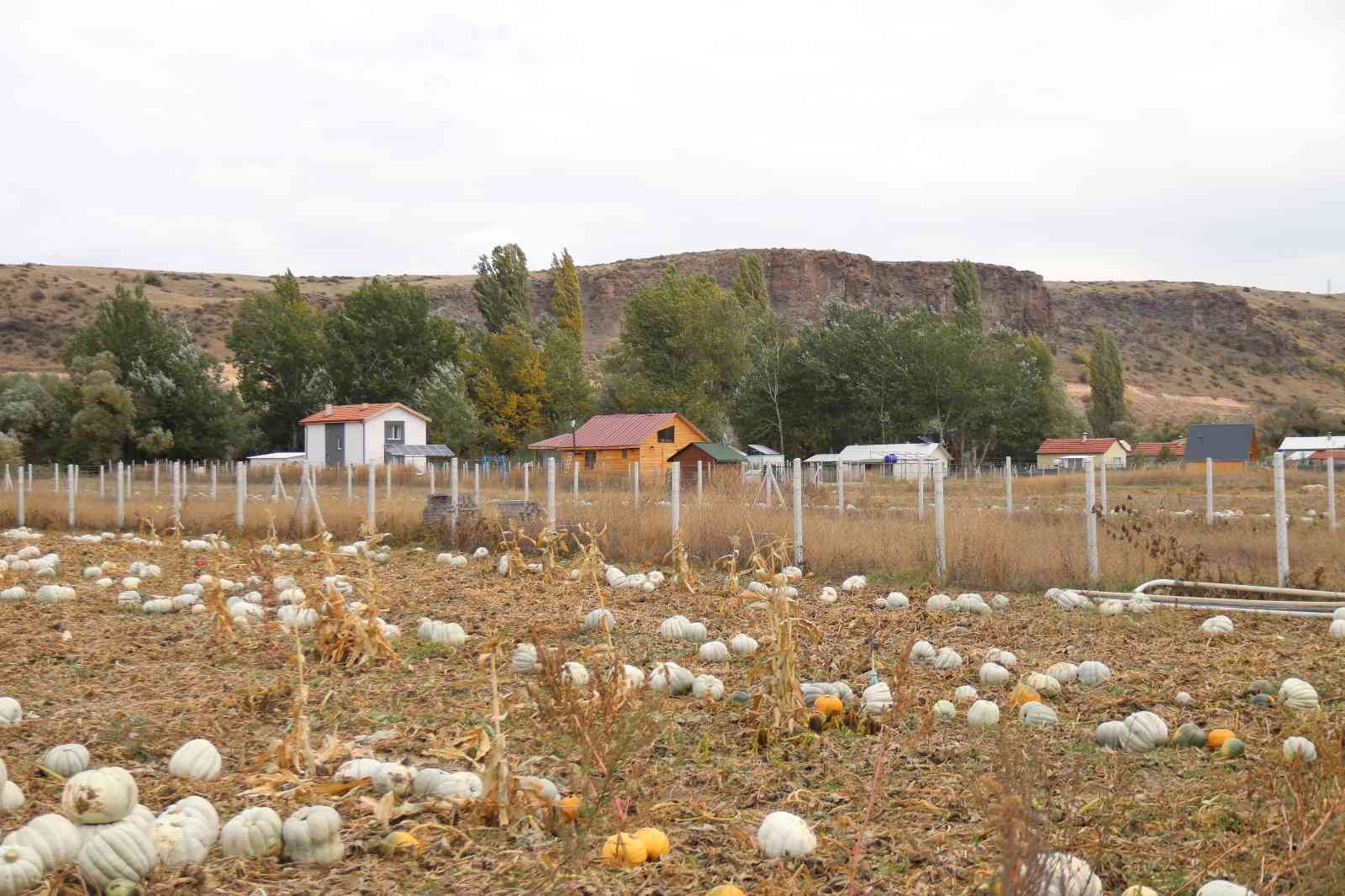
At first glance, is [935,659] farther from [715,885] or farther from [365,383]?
[365,383]

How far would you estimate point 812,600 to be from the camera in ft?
30.8

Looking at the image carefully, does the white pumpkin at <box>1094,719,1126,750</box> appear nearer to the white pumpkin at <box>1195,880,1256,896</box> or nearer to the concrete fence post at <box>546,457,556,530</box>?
the white pumpkin at <box>1195,880,1256,896</box>

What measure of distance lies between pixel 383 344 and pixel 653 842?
176 feet

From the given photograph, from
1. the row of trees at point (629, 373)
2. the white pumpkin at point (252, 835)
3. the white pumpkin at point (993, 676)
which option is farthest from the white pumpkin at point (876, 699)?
the row of trees at point (629, 373)

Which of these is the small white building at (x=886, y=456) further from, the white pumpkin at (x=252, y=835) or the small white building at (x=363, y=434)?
the white pumpkin at (x=252, y=835)

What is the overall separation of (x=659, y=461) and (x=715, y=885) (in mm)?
39332

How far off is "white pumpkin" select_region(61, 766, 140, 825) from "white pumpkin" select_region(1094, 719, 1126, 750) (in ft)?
12.5

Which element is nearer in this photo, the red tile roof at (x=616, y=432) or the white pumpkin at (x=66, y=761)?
the white pumpkin at (x=66, y=761)

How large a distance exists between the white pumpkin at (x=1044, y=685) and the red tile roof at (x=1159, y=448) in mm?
64063

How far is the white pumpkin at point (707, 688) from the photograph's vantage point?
220 inches

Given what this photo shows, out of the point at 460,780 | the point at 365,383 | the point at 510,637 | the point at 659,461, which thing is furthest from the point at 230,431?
the point at 460,780

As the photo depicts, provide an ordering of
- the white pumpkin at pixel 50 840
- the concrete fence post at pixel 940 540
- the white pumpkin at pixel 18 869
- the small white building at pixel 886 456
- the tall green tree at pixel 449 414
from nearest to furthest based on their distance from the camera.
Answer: the white pumpkin at pixel 18 869
the white pumpkin at pixel 50 840
the concrete fence post at pixel 940 540
the small white building at pixel 886 456
the tall green tree at pixel 449 414

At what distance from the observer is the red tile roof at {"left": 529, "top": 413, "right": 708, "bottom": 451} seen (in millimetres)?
42938

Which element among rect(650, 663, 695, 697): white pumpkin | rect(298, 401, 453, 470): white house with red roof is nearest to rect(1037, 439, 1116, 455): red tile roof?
rect(298, 401, 453, 470): white house with red roof
